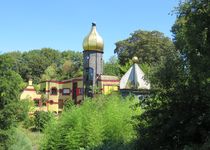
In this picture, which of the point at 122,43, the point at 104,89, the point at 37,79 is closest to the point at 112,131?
the point at 104,89

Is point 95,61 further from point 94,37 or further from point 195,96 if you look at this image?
point 195,96

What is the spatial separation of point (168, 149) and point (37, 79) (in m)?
66.4

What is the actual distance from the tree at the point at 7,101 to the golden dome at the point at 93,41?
75.0 ft

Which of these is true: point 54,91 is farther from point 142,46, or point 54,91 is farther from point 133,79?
point 133,79

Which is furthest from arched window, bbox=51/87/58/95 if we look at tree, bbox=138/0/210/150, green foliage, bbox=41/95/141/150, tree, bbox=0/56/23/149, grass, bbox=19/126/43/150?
tree, bbox=138/0/210/150

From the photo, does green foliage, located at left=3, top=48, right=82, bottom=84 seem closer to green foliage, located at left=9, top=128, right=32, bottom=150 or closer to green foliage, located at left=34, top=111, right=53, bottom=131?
green foliage, located at left=34, top=111, right=53, bottom=131

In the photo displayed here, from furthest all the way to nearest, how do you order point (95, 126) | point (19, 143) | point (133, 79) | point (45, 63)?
1. point (45, 63)
2. point (133, 79)
3. point (19, 143)
4. point (95, 126)

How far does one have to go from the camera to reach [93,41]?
4559cm

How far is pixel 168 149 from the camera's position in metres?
12.2

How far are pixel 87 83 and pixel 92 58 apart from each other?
2.66m

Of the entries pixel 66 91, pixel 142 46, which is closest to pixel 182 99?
pixel 66 91

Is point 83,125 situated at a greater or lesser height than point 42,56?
lesser

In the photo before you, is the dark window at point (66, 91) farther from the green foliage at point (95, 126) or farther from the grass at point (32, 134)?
the green foliage at point (95, 126)

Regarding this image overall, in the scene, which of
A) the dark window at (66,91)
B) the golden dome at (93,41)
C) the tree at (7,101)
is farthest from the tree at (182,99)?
the dark window at (66,91)
